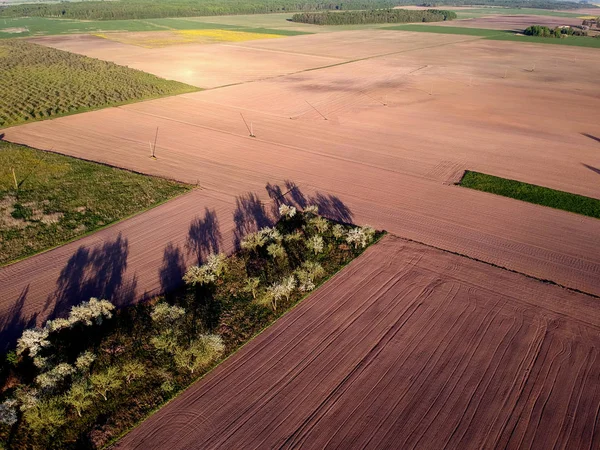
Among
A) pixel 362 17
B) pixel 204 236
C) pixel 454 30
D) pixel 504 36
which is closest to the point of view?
pixel 204 236

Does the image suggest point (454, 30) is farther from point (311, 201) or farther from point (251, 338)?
point (251, 338)

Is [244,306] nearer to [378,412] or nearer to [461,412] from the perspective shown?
[378,412]

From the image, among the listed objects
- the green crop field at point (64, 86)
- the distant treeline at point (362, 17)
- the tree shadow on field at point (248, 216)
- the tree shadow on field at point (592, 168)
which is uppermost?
the distant treeline at point (362, 17)

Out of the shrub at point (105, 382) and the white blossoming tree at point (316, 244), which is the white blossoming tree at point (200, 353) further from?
the white blossoming tree at point (316, 244)

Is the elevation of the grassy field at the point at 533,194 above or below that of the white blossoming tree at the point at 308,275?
above

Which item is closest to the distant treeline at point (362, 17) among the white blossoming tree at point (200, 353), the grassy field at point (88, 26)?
the grassy field at point (88, 26)

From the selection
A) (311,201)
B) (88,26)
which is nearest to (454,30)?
(88,26)

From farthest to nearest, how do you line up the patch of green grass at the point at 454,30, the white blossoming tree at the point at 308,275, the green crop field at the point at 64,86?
1. the patch of green grass at the point at 454,30
2. the green crop field at the point at 64,86
3. the white blossoming tree at the point at 308,275
